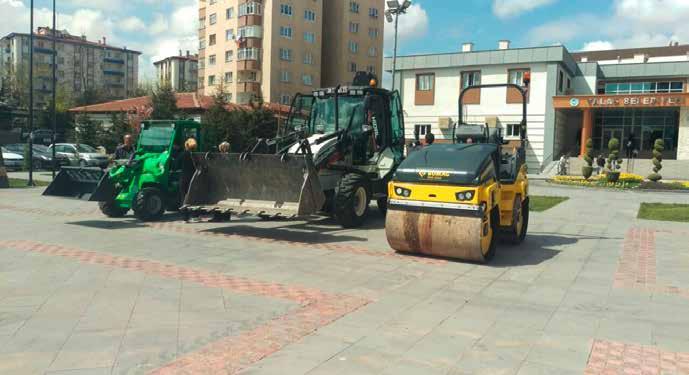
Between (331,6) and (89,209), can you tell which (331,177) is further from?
(331,6)

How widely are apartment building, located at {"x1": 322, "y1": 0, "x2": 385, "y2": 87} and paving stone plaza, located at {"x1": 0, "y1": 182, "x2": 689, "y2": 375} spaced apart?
6330cm

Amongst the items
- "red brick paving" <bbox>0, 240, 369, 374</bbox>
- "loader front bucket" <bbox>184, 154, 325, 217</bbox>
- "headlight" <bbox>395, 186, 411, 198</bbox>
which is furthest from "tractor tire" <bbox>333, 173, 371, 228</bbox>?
"red brick paving" <bbox>0, 240, 369, 374</bbox>

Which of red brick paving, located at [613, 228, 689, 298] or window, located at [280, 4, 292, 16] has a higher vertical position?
window, located at [280, 4, 292, 16]

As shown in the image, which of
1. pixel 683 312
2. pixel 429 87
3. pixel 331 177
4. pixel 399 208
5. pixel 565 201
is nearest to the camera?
pixel 683 312

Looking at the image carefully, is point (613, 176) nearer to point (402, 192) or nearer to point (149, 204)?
point (402, 192)

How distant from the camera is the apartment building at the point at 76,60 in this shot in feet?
354

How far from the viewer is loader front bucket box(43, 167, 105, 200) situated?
12258 millimetres

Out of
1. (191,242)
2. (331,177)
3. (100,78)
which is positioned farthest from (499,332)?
(100,78)

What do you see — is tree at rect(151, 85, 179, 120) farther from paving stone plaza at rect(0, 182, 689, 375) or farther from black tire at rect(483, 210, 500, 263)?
black tire at rect(483, 210, 500, 263)

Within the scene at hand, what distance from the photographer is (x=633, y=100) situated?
40375 millimetres

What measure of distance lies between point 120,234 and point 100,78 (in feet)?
387

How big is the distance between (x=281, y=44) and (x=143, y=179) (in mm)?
56053

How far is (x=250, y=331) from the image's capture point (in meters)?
5.18

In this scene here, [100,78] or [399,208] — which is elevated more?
[100,78]
